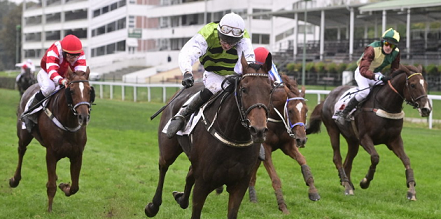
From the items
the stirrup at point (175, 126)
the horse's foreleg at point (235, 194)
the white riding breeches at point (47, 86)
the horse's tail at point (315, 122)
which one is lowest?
the horse's foreleg at point (235, 194)

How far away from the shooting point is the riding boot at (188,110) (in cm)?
577

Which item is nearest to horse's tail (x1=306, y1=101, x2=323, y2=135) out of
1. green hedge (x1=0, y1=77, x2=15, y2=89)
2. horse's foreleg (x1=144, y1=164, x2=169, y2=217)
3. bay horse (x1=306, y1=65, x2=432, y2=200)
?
bay horse (x1=306, y1=65, x2=432, y2=200)

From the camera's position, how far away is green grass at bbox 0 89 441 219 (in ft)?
24.6

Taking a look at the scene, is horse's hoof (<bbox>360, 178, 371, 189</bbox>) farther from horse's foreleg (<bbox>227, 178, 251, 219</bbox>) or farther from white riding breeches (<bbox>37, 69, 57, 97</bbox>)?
white riding breeches (<bbox>37, 69, 57, 97</bbox>)

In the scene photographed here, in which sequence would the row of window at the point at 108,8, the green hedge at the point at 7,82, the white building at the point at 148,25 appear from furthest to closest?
1. the row of window at the point at 108,8
2. the white building at the point at 148,25
3. the green hedge at the point at 7,82

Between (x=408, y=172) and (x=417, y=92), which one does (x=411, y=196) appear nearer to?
(x=408, y=172)

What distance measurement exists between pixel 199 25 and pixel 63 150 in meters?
46.5

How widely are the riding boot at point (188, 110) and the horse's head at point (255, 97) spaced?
0.75 meters

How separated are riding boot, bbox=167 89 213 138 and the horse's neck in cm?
395

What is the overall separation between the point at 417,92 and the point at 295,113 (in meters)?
2.32

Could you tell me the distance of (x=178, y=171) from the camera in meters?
10.5

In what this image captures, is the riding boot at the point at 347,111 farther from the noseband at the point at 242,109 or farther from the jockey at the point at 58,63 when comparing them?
A: the noseband at the point at 242,109

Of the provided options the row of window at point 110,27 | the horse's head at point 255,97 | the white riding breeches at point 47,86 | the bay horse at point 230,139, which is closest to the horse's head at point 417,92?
the bay horse at point 230,139

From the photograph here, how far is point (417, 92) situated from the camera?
8.34m
